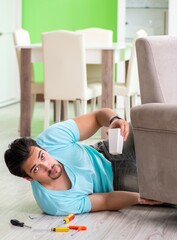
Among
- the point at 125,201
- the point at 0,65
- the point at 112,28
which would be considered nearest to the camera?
the point at 125,201

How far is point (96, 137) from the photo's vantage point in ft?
18.3

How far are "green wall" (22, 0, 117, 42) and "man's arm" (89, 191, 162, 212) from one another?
5178 millimetres

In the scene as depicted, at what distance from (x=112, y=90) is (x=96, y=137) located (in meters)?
0.44

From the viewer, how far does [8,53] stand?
7.96 meters

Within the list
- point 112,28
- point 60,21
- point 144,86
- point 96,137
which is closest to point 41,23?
point 60,21

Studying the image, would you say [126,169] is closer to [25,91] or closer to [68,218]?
[68,218]

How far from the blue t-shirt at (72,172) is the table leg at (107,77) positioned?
2.12 m

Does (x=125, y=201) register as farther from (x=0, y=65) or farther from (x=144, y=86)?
(x=0, y=65)

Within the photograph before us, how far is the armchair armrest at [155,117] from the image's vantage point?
2836 mm

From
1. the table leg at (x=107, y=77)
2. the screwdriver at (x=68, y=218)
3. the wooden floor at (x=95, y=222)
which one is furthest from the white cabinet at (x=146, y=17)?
the screwdriver at (x=68, y=218)

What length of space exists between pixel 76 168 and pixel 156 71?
0.61m

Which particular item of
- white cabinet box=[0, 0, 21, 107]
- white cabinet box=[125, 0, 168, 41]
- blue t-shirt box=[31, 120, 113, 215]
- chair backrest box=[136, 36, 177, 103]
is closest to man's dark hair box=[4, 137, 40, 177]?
blue t-shirt box=[31, 120, 113, 215]

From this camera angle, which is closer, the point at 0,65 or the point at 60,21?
the point at 0,65

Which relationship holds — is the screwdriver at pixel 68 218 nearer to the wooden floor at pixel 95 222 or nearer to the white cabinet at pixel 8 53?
the wooden floor at pixel 95 222
